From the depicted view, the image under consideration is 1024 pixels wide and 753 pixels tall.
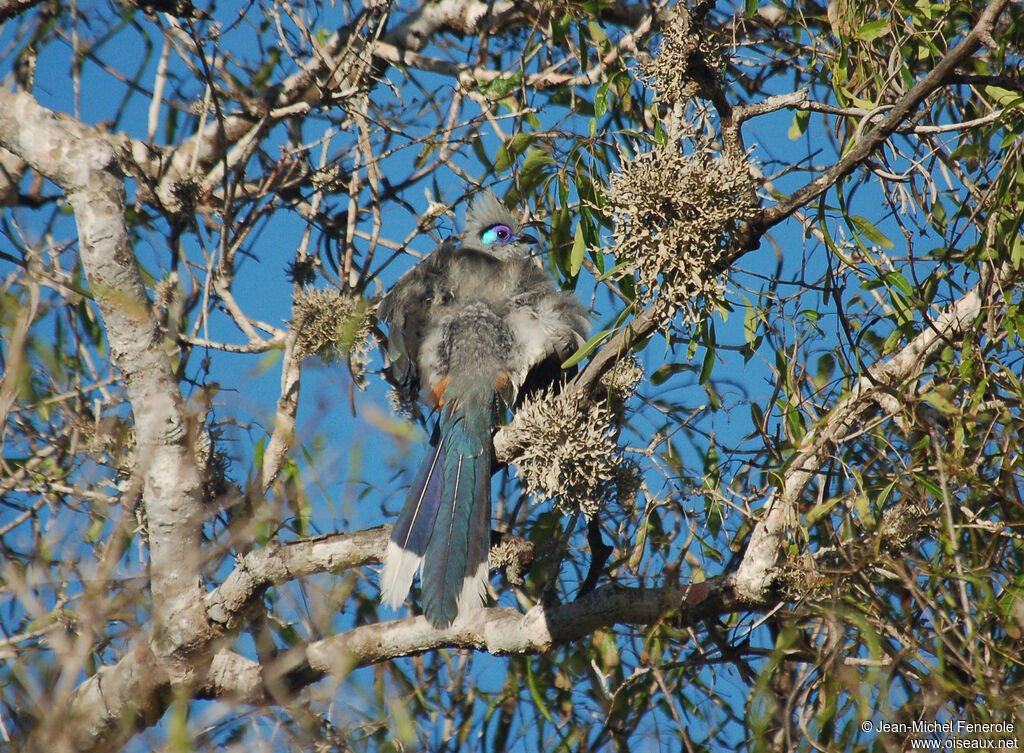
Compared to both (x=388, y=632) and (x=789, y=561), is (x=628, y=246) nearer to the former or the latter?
(x=789, y=561)

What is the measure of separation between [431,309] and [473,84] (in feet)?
3.46

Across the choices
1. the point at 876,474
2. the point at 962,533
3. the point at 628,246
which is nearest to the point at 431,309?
the point at 628,246

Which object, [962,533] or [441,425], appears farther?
[441,425]

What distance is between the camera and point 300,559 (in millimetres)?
3045

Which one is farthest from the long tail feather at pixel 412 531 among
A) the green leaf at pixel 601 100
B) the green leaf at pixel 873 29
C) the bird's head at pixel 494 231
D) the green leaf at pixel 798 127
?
the green leaf at pixel 873 29

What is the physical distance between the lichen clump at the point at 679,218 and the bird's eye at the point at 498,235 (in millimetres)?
2024

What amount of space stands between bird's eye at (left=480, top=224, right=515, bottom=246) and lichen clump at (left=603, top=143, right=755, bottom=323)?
2.02 metres

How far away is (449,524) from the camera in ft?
10.9

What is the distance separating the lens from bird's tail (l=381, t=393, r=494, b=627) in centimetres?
310

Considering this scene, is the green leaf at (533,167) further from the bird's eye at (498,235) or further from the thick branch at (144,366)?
the thick branch at (144,366)

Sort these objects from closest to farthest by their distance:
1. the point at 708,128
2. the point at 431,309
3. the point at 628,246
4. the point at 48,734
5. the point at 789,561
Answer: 1. the point at 48,734
2. the point at 628,246
3. the point at 789,561
4. the point at 708,128
5. the point at 431,309

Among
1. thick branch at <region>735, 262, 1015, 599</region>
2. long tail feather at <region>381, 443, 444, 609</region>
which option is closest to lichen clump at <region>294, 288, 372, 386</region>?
long tail feather at <region>381, 443, 444, 609</region>

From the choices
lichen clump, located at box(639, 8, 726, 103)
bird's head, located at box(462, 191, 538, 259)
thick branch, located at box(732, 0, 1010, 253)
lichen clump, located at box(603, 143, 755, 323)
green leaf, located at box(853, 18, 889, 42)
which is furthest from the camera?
bird's head, located at box(462, 191, 538, 259)

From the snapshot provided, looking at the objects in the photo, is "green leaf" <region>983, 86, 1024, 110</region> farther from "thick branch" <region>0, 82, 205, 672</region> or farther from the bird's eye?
"thick branch" <region>0, 82, 205, 672</region>
